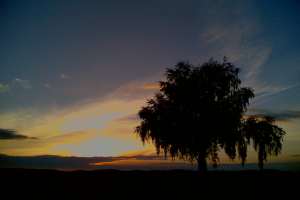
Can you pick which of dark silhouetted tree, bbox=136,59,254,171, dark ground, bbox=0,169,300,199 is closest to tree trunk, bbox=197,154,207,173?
dark silhouetted tree, bbox=136,59,254,171

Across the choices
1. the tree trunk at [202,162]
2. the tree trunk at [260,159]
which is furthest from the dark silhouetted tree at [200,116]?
the tree trunk at [260,159]

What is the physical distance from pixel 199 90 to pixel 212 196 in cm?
1621

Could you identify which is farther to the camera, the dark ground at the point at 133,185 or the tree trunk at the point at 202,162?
the tree trunk at the point at 202,162

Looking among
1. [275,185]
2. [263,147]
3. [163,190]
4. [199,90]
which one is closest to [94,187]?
[163,190]

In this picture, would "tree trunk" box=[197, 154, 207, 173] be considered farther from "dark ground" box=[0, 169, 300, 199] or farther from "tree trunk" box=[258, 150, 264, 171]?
"dark ground" box=[0, 169, 300, 199]

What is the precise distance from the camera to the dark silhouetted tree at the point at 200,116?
25828mm

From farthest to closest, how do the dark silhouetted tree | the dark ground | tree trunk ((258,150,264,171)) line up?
tree trunk ((258,150,264,171))
the dark silhouetted tree
the dark ground

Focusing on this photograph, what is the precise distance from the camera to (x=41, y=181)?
1155 cm

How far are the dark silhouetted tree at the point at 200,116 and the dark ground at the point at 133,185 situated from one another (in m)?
10.6

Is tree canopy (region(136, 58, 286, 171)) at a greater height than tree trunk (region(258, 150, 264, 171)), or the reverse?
tree canopy (region(136, 58, 286, 171))

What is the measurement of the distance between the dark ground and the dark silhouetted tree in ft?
34.8

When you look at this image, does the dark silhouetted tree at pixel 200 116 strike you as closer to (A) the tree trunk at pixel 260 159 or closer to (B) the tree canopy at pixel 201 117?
(B) the tree canopy at pixel 201 117

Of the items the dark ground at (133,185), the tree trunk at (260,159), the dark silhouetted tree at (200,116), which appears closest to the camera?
the dark ground at (133,185)

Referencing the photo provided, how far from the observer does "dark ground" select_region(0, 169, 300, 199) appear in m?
10.7
